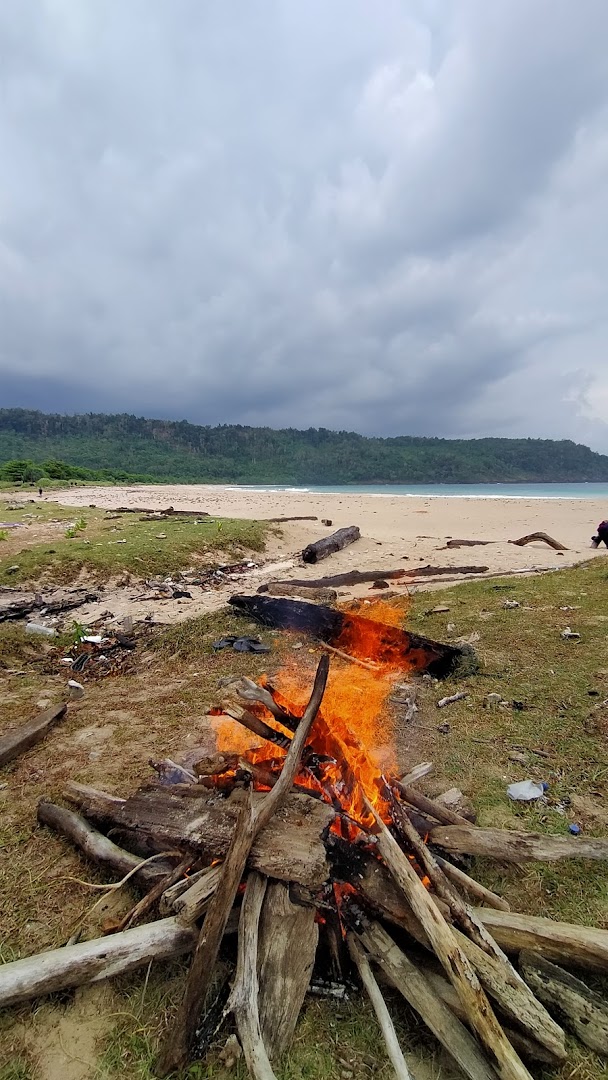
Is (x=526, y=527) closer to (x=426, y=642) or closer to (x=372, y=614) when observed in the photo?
(x=372, y=614)

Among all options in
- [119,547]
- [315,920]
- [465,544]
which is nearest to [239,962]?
[315,920]

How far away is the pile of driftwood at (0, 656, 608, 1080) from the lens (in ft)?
7.46

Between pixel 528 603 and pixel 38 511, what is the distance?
69.7 ft

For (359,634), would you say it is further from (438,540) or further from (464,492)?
(464,492)

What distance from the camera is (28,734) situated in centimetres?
496

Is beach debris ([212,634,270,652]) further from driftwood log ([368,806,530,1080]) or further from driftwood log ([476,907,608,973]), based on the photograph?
driftwood log ([476,907,608,973])

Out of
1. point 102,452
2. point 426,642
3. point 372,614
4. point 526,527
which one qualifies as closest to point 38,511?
point 372,614

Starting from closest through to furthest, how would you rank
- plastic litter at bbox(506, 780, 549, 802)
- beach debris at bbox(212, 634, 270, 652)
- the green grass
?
plastic litter at bbox(506, 780, 549, 802)
beach debris at bbox(212, 634, 270, 652)
the green grass

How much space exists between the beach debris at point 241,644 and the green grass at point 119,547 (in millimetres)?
4963

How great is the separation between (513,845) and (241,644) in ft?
17.6

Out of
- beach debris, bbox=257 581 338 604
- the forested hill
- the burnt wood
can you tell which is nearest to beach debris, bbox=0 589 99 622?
the burnt wood

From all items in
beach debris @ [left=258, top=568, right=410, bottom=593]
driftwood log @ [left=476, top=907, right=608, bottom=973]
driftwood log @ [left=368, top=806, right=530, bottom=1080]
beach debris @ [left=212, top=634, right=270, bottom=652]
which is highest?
driftwood log @ [left=368, top=806, right=530, bottom=1080]

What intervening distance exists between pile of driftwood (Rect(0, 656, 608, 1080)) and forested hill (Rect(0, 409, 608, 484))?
109202 mm

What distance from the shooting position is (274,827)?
3084mm
